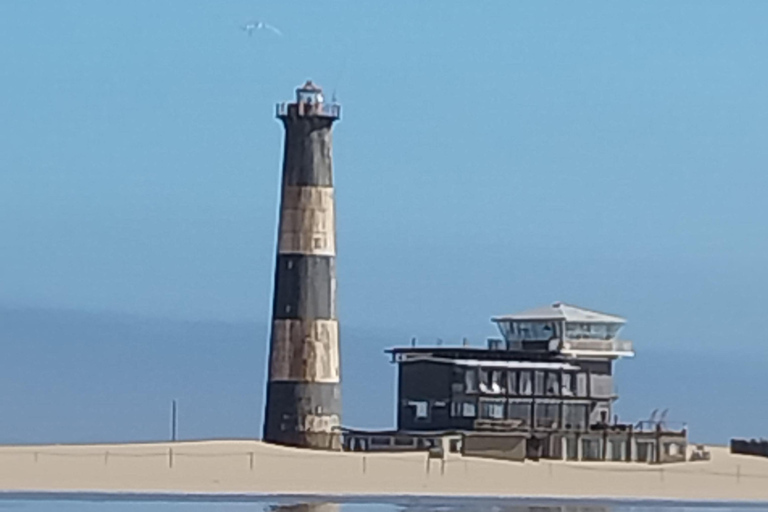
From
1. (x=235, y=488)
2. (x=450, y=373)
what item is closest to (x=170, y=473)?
(x=235, y=488)

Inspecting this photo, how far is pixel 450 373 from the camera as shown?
83.1 metres

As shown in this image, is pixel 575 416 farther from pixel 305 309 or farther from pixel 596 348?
pixel 305 309

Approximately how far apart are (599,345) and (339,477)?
9.22m

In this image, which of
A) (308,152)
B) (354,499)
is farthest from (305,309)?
(354,499)

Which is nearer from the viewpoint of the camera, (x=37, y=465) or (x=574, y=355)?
(x=37, y=465)

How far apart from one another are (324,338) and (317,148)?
422 centimetres

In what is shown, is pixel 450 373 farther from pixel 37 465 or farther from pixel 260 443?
pixel 37 465

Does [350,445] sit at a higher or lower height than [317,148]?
lower

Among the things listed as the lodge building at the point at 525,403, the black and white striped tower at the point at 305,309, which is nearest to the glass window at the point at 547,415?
the lodge building at the point at 525,403

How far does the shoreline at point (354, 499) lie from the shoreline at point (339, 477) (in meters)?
0.04

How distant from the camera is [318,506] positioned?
70.6m

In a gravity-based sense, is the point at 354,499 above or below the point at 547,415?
below

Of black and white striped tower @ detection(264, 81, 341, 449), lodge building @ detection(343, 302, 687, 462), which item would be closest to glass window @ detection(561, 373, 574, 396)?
lodge building @ detection(343, 302, 687, 462)

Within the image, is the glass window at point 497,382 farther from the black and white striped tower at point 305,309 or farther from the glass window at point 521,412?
the black and white striped tower at point 305,309
